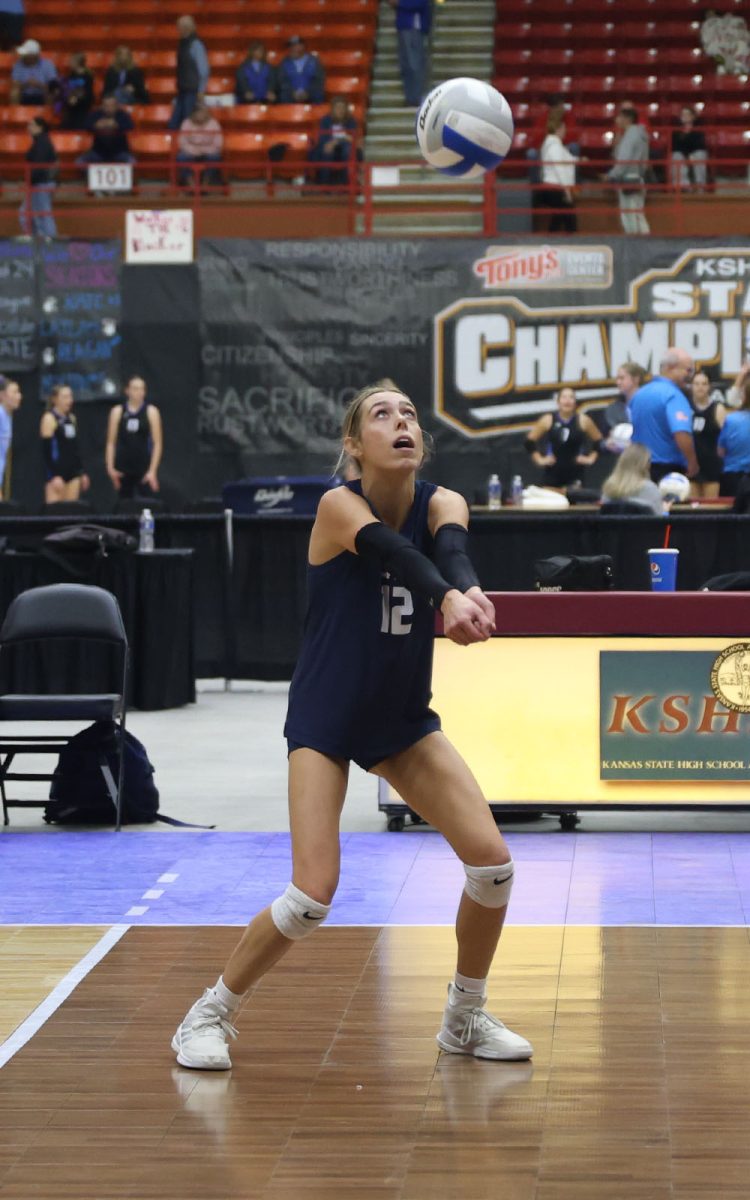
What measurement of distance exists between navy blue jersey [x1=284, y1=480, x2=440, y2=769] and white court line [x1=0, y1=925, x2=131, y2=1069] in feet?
4.35

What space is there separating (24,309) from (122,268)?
49.2 inches

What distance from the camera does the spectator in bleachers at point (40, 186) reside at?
2219 cm

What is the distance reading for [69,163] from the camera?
2389 centimetres

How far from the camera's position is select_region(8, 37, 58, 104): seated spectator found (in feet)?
81.7

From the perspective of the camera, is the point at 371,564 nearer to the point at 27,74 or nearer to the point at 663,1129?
the point at 663,1129

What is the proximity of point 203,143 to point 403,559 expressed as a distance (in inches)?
758

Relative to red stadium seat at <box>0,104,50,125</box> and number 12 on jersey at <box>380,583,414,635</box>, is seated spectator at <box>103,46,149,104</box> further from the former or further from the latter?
number 12 on jersey at <box>380,583,414,635</box>

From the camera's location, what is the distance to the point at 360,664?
17.0 feet

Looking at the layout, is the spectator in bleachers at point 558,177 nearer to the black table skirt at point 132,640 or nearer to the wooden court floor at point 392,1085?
the black table skirt at point 132,640

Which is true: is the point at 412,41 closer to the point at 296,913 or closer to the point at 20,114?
the point at 20,114

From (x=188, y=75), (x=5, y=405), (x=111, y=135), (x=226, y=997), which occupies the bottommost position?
(x=226, y=997)

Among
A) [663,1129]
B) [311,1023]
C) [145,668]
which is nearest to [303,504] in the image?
[145,668]

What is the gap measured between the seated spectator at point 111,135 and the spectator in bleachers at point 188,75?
2.81 feet

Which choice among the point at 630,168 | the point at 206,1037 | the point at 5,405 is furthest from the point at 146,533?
Result: the point at 630,168
